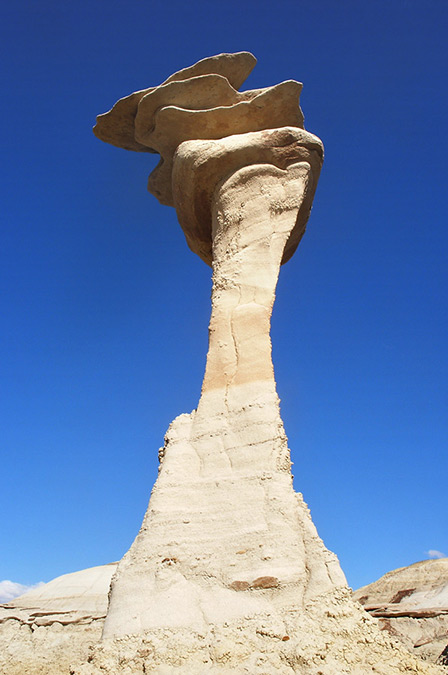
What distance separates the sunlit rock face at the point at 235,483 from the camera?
407 cm

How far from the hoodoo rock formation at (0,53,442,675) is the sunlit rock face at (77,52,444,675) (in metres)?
0.01

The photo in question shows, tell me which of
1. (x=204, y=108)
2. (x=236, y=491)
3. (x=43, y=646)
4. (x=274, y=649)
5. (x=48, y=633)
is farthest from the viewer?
(x=48, y=633)

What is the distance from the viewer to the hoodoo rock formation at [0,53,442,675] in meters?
4.06

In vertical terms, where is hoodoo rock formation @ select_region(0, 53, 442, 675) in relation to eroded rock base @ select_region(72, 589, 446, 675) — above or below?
above

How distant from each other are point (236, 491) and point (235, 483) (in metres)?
0.08

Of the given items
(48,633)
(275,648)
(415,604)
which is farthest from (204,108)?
(415,604)

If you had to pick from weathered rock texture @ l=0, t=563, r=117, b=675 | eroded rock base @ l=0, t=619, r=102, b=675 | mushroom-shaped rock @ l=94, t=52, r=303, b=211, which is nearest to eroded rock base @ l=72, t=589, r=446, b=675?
weathered rock texture @ l=0, t=563, r=117, b=675

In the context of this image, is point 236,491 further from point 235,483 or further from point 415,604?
point 415,604

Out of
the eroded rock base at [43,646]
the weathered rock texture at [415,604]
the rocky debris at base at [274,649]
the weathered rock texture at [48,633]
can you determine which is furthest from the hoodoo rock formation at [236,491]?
the eroded rock base at [43,646]

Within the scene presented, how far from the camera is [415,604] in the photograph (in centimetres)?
1291

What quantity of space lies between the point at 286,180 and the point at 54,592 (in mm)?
11585

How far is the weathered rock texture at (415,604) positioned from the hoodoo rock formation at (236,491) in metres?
3.74

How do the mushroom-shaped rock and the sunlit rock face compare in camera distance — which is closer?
the sunlit rock face

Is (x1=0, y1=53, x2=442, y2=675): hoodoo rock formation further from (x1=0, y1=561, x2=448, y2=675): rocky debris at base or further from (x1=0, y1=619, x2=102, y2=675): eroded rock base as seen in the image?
(x1=0, y1=619, x2=102, y2=675): eroded rock base
